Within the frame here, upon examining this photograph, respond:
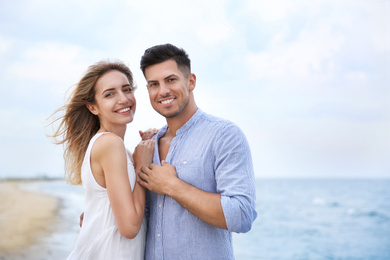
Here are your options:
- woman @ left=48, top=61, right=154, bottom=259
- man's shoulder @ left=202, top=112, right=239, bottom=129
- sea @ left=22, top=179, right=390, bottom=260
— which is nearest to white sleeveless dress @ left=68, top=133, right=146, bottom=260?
woman @ left=48, top=61, right=154, bottom=259

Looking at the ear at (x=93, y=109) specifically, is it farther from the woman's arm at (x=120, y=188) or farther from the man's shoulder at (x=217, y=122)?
the man's shoulder at (x=217, y=122)

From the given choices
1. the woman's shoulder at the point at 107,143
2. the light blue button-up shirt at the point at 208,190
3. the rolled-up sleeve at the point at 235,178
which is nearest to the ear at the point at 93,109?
the woman's shoulder at the point at 107,143

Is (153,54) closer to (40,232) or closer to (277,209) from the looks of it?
(40,232)

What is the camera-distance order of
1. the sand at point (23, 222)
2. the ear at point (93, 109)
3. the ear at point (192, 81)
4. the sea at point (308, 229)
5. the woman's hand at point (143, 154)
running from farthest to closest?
the sea at point (308, 229)
the sand at point (23, 222)
the ear at point (93, 109)
the ear at point (192, 81)
the woman's hand at point (143, 154)

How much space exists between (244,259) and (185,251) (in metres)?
12.7

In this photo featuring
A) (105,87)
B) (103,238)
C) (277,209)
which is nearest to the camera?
(103,238)

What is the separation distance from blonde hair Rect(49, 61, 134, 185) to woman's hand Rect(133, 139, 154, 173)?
45 cm

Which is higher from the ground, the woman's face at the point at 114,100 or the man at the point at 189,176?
the woman's face at the point at 114,100

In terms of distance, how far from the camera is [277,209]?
27.1 meters

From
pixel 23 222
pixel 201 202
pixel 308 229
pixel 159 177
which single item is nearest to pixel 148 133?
pixel 159 177

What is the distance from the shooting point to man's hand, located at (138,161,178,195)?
2.38 m

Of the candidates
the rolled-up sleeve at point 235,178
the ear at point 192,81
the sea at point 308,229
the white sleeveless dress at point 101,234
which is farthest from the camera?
the sea at point 308,229

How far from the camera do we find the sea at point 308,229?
1560 centimetres

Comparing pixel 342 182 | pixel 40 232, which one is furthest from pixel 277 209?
pixel 342 182
